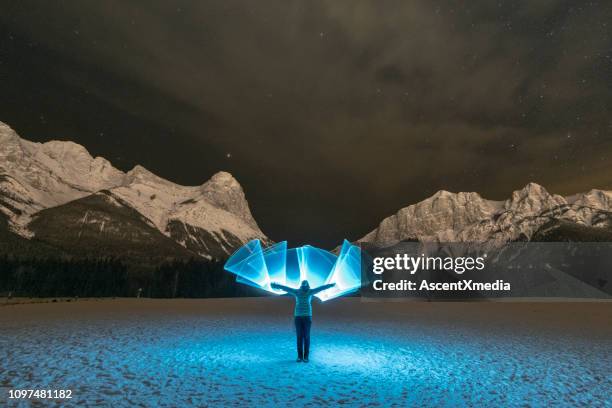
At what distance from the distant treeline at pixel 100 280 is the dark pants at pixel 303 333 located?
108 m

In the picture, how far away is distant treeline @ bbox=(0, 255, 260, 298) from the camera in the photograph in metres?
111

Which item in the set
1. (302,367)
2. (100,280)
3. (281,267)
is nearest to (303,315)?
(302,367)

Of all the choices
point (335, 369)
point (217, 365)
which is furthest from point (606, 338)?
point (217, 365)

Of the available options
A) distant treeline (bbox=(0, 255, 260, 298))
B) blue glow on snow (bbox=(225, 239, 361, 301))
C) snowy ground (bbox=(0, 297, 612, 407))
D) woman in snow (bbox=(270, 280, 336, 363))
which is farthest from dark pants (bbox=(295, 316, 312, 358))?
distant treeline (bbox=(0, 255, 260, 298))

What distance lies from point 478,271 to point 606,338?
533 feet

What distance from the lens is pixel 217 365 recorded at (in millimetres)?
14664

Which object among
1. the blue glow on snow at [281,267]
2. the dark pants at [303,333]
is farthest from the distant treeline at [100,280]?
the dark pants at [303,333]

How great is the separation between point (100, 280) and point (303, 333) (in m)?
116

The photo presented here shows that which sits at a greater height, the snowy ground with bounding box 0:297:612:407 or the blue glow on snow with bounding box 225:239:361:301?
the blue glow on snow with bounding box 225:239:361:301

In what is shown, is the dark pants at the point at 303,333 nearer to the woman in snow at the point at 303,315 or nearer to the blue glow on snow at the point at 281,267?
the woman in snow at the point at 303,315

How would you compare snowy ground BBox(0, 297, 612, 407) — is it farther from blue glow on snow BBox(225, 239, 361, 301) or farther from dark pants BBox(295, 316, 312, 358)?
blue glow on snow BBox(225, 239, 361, 301)

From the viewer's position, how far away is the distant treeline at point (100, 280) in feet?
363

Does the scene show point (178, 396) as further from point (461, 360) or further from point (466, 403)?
point (461, 360)

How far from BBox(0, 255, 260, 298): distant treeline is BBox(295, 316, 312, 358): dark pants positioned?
108293mm
